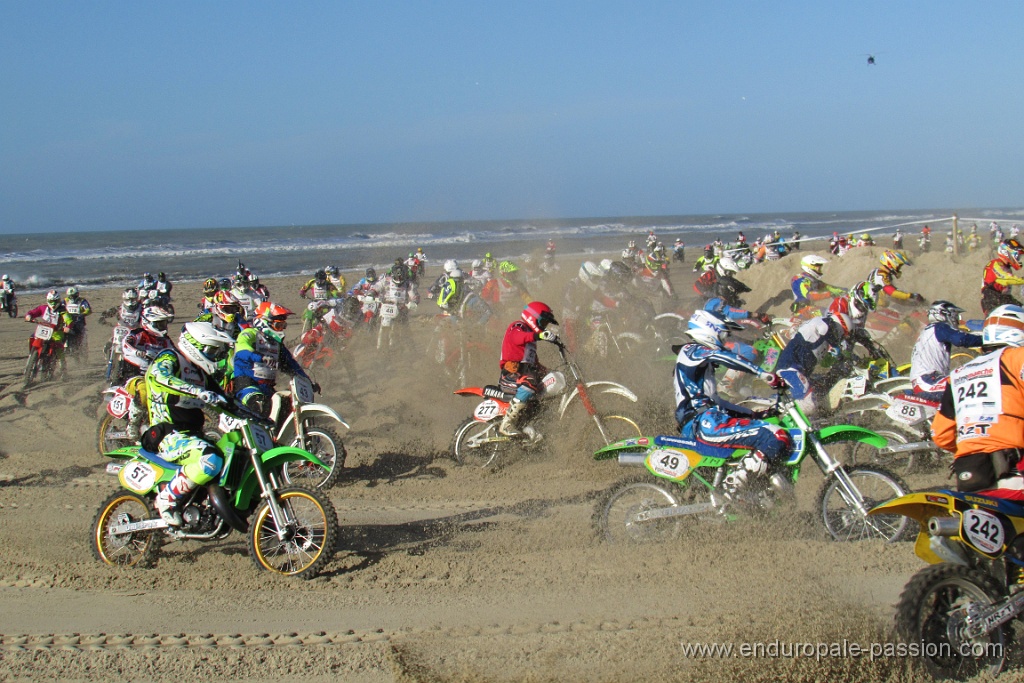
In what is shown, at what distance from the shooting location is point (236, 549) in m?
6.52

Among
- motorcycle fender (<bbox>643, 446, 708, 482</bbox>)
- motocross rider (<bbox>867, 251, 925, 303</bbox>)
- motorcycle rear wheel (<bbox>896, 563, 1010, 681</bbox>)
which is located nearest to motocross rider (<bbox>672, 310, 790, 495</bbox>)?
motorcycle fender (<bbox>643, 446, 708, 482</bbox>)

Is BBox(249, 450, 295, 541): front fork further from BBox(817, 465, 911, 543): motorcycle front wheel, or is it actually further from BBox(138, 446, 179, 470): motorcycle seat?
BBox(817, 465, 911, 543): motorcycle front wheel

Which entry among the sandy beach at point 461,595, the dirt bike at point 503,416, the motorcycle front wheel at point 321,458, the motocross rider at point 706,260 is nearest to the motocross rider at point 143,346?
the sandy beach at point 461,595

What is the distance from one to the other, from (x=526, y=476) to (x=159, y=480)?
3.80 metres

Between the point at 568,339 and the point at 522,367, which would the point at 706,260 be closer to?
the point at 568,339

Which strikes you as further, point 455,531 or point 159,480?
point 455,531

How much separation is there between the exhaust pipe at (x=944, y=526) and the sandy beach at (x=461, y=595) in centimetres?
74

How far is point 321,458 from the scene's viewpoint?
27.9 feet

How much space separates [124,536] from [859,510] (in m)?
5.31

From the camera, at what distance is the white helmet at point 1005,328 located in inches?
170

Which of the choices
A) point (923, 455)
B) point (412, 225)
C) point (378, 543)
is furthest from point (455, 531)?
point (412, 225)

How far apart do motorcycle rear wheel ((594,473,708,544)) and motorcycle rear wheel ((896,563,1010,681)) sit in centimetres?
219

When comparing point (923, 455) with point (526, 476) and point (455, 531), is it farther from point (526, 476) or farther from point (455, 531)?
point (455, 531)

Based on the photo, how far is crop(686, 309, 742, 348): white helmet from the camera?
20.3 feet
